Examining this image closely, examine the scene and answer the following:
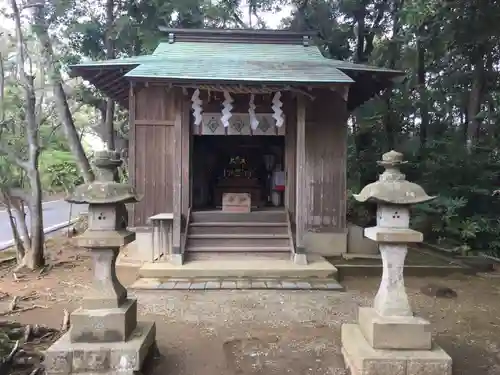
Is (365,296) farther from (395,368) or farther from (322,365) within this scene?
(395,368)

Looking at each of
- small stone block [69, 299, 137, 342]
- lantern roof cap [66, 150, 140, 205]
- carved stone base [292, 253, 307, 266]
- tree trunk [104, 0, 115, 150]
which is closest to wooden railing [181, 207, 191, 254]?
A: carved stone base [292, 253, 307, 266]

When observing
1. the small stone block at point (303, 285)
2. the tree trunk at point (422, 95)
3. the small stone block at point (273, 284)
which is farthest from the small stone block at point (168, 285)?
the tree trunk at point (422, 95)

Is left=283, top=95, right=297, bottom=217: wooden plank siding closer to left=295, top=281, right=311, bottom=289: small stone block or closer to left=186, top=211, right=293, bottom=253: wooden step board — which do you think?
left=186, top=211, right=293, bottom=253: wooden step board

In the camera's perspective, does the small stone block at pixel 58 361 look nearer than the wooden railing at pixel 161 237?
Yes

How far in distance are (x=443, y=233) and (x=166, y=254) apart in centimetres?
651

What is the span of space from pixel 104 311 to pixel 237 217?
16.7 ft

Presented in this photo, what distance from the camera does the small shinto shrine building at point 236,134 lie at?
7.60 meters

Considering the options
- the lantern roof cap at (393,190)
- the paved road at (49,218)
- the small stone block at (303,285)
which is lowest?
the paved road at (49,218)

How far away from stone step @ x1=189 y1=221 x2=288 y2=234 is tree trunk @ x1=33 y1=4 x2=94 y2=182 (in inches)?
142

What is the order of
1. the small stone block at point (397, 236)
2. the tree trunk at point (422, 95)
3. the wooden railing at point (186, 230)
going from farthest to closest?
the tree trunk at point (422, 95) < the wooden railing at point (186, 230) < the small stone block at point (397, 236)

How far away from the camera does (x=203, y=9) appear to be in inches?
495

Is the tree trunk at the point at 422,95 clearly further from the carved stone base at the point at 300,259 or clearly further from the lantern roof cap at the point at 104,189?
the lantern roof cap at the point at 104,189

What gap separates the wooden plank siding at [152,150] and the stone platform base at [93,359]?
197 inches

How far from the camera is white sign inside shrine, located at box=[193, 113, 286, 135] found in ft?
26.9
